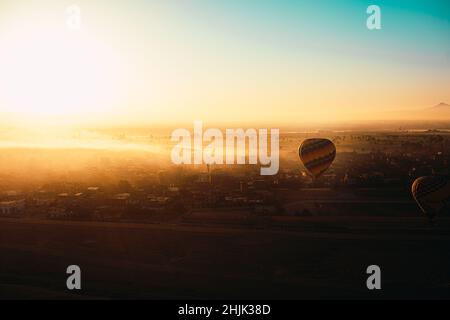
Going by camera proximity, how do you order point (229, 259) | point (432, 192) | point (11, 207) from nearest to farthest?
1. point (229, 259)
2. point (432, 192)
3. point (11, 207)

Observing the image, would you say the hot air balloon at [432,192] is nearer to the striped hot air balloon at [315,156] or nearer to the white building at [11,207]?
the striped hot air balloon at [315,156]

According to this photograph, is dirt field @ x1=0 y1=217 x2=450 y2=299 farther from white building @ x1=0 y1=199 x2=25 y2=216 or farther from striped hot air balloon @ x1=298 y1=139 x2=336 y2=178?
striped hot air balloon @ x1=298 y1=139 x2=336 y2=178

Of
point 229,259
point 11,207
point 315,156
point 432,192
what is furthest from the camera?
point 315,156

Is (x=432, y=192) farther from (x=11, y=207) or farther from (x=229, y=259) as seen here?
(x=11, y=207)

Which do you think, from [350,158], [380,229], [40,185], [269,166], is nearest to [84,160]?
[40,185]

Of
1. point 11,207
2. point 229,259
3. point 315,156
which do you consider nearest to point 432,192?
point 315,156

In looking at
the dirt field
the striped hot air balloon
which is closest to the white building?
the dirt field

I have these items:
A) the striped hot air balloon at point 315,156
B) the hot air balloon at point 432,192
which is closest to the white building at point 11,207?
the striped hot air balloon at point 315,156
